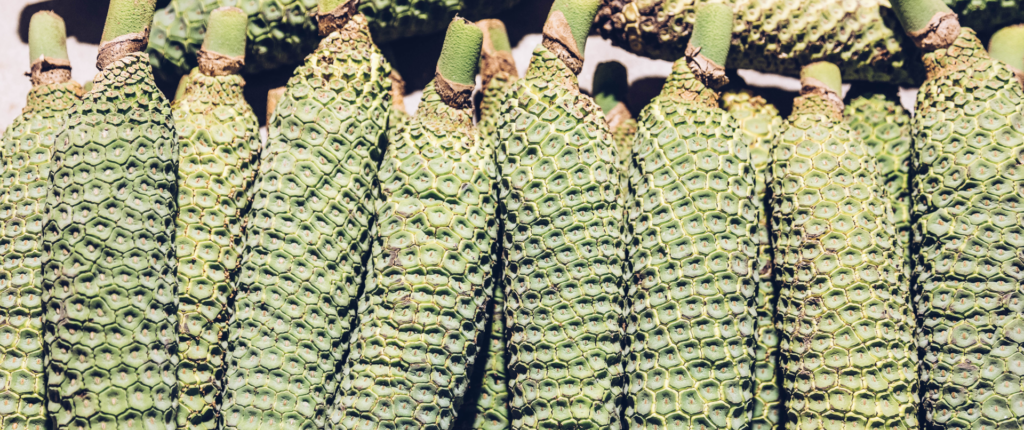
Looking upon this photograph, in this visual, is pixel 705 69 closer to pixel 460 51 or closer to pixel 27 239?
pixel 460 51

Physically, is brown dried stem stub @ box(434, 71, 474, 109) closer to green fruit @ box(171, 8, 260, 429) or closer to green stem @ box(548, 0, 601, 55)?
green stem @ box(548, 0, 601, 55)

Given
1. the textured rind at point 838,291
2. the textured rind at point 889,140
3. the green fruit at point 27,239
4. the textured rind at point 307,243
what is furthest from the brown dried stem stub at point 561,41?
the green fruit at point 27,239

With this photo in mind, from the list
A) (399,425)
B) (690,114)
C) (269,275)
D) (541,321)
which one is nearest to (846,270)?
(690,114)

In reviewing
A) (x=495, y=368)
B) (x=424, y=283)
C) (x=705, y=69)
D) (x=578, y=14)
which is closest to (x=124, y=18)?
(x=424, y=283)

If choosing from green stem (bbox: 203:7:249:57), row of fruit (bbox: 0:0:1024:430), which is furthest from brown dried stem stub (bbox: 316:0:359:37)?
green stem (bbox: 203:7:249:57)

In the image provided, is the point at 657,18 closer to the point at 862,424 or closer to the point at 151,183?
the point at 862,424

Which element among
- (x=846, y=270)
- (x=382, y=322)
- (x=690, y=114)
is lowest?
(x=382, y=322)
